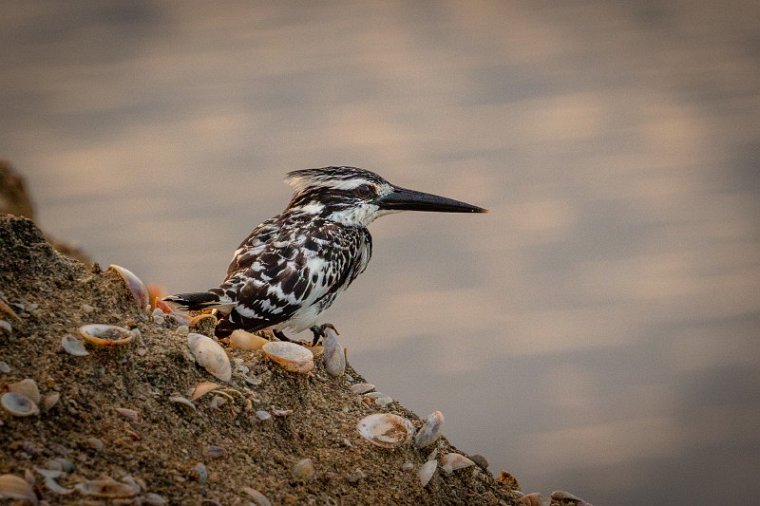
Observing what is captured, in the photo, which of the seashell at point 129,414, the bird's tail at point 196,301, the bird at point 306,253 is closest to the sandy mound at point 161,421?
the seashell at point 129,414

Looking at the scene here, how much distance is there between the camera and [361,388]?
455cm

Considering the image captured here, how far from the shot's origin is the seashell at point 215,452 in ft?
11.8

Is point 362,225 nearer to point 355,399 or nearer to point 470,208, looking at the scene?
point 470,208

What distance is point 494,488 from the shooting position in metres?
4.33

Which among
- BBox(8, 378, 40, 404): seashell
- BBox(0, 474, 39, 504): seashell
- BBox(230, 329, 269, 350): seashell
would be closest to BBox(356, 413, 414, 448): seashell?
BBox(230, 329, 269, 350): seashell

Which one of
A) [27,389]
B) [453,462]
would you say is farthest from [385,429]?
[27,389]

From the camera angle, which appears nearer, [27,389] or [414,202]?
[27,389]

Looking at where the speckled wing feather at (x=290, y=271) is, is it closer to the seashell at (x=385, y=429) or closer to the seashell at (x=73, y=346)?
the seashell at (x=385, y=429)

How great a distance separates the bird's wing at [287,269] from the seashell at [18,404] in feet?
6.29

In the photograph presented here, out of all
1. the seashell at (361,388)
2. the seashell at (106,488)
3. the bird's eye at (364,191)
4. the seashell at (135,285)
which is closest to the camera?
the seashell at (106,488)

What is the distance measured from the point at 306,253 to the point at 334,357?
121cm

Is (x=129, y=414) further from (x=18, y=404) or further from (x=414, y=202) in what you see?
(x=414, y=202)

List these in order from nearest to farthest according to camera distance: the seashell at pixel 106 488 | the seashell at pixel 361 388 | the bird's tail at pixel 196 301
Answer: the seashell at pixel 106 488
the seashell at pixel 361 388
the bird's tail at pixel 196 301

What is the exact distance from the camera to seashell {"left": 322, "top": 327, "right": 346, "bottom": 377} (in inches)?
179
